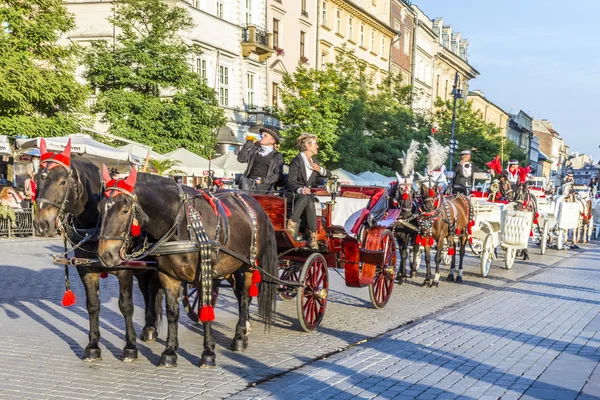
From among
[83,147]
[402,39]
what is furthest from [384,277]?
[402,39]

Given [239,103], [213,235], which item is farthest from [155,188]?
[239,103]

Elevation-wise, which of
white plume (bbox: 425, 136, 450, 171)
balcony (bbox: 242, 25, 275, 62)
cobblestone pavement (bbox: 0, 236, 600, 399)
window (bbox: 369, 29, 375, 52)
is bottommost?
cobblestone pavement (bbox: 0, 236, 600, 399)

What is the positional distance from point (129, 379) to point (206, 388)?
71cm

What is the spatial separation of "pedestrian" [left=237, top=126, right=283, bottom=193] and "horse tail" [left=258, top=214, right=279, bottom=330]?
1.21 meters

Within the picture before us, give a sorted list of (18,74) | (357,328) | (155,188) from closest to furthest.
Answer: (155,188) → (357,328) → (18,74)

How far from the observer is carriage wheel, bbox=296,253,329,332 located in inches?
337

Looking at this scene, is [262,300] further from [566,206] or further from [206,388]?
[566,206]

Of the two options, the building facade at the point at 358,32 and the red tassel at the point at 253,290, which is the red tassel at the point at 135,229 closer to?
the red tassel at the point at 253,290

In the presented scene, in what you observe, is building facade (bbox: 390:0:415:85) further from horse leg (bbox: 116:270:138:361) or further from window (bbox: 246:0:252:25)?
horse leg (bbox: 116:270:138:361)

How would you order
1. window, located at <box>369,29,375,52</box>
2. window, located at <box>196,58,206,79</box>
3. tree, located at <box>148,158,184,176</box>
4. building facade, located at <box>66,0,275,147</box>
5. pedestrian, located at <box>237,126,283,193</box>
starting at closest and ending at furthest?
pedestrian, located at <box>237,126,283,193</box> < tree, located at <box>148,158,184,176</box> < building facade, located at <box>66,0,275,147</box> < window, located at <box>196,58,206,79</box> < window, located at <box>369,29,375,52</box>

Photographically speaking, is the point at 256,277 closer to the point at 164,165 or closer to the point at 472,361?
the point at 472,361

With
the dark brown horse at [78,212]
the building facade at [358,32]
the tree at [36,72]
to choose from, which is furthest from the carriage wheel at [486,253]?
the building facade at [358,32]

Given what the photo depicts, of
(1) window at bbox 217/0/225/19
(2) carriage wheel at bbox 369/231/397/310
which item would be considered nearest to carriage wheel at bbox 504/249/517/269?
(2) carriage wheel at bbox 369/231/397/310

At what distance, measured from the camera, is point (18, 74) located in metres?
20.4
